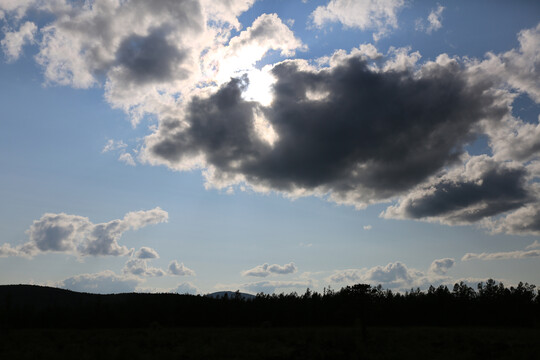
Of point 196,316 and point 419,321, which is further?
point 196,316

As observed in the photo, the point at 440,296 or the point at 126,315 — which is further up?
the point at 440,296

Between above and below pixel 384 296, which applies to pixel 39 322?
below

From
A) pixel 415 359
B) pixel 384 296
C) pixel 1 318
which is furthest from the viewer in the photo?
pixel 384 296

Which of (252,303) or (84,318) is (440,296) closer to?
(252,303)

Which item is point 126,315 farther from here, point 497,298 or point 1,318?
point 497,298

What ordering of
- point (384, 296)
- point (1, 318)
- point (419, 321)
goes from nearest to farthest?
point (1, 318) < point (419, 321) < point (384, 296)

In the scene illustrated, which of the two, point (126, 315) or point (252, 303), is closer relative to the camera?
point (126, 315)

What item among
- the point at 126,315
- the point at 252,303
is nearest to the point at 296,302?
the point at 252,303

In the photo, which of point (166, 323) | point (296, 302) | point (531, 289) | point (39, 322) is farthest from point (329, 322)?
point (39, 322)

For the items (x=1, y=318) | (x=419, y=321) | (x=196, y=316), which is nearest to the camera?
(x=1, y=318)

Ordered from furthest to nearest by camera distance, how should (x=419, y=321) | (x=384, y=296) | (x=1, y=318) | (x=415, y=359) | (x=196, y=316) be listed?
(x=384, y=296)
(x=196, y=316)
(x=419, y=321)
(x=1, y=318)
(x=415, y=359)

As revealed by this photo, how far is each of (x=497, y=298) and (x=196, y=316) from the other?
311 ft

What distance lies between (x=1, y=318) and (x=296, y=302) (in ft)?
282

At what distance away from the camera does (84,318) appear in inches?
5044
